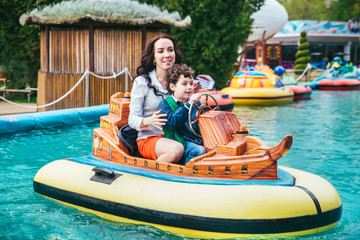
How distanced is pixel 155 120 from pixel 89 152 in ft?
9.83

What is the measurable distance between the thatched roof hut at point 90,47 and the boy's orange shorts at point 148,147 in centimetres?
661

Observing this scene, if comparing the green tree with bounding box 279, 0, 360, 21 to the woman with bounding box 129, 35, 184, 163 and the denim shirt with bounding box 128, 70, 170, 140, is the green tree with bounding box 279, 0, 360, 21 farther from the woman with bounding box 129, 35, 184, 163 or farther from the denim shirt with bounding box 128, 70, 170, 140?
the denim shirt with bounding box 128, 70, 170, 140

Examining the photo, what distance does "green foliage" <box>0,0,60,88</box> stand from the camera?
12477 millimetres

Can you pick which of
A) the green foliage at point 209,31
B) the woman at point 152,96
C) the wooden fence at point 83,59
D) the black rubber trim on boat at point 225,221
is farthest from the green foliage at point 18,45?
the black rubber trim on boat at point 225,221

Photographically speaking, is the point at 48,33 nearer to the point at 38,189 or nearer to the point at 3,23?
the point at 3,23

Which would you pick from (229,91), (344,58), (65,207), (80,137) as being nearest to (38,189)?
(65,207)

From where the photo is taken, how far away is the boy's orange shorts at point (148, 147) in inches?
145

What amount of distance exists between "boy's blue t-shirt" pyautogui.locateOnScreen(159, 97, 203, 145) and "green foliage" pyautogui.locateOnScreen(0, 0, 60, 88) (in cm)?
987

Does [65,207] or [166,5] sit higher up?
[166,5]

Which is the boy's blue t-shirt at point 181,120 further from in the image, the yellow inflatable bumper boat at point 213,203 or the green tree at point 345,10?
the green tree at point 345,10

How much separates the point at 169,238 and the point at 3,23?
36.7ft

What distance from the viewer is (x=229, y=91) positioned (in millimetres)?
13406

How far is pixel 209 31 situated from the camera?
13.7m

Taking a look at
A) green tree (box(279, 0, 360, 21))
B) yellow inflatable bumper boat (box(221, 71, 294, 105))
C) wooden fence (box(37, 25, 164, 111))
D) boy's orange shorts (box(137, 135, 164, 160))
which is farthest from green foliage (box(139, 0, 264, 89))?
green tree (box(279, 0, 360, 21))
